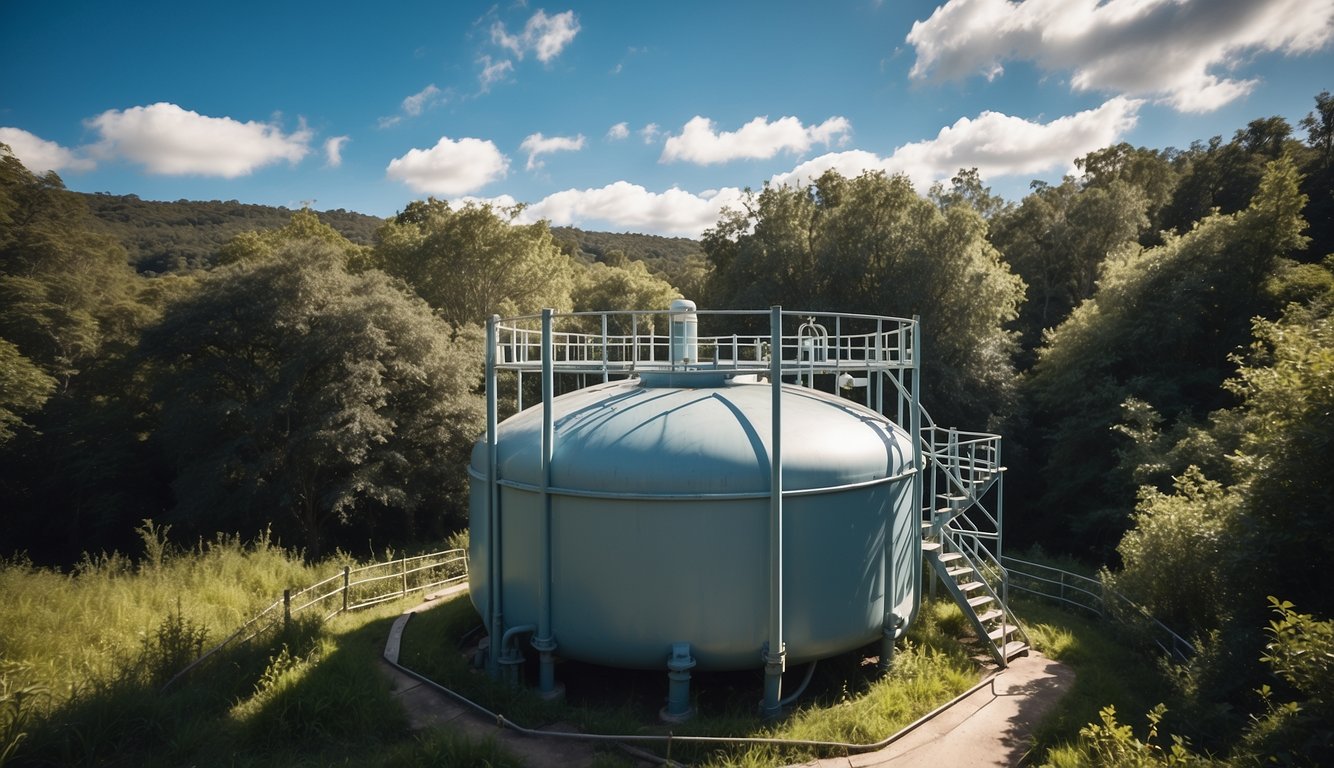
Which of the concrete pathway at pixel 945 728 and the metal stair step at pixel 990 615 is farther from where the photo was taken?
the metal stair step at pixel 990 615

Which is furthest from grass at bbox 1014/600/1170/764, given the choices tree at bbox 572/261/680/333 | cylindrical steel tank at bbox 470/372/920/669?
tree at bbox 572/261/680/333

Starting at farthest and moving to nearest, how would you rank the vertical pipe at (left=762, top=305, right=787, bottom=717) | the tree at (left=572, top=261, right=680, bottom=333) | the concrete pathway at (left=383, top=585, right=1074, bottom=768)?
the tree at (left=572, top=261, right=680, bottom=333) → the vertical pipe at (left=762, top=305, right=787, bottom=717) → the concrete pathway at (left=383, top=585, right=1074, bottom=768)

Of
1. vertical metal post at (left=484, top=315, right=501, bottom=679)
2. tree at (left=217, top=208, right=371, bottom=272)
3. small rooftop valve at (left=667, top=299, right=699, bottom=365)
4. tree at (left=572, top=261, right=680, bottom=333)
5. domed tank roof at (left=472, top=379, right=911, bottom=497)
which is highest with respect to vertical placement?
tree at (left=217, top=208, right=371, bottom=272)

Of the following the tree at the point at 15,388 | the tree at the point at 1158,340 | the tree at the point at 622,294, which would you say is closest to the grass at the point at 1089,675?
the tree at the point at 1158,340

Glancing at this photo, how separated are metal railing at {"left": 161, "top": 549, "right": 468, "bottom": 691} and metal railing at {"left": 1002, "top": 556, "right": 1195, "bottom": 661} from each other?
15531 millimetres

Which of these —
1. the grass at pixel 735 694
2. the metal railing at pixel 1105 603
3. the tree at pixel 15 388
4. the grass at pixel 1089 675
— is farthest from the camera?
the tree at pixel 15 388

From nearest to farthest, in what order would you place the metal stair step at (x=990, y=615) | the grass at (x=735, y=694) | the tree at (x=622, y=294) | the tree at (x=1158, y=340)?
the grass at (x=735, y=694) → the metal stair step at (x=990, y=615) → the tree at (x=1158, y=340) → the tree at (x=622, y=294)

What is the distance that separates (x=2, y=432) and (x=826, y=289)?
103 feet

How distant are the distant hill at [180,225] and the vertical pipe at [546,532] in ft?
196

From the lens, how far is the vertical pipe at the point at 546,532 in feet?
40.1

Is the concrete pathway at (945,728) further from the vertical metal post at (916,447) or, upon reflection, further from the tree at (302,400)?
the tree at (302,400)

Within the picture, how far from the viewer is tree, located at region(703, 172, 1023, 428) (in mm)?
30516

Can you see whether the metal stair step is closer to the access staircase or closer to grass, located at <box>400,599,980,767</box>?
the access staircase

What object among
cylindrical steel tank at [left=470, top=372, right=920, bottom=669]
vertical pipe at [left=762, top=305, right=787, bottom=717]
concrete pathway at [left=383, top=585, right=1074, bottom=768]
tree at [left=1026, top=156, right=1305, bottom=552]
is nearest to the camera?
concrete pathway at [left=383, top=585, right=1074, bottom=768]
